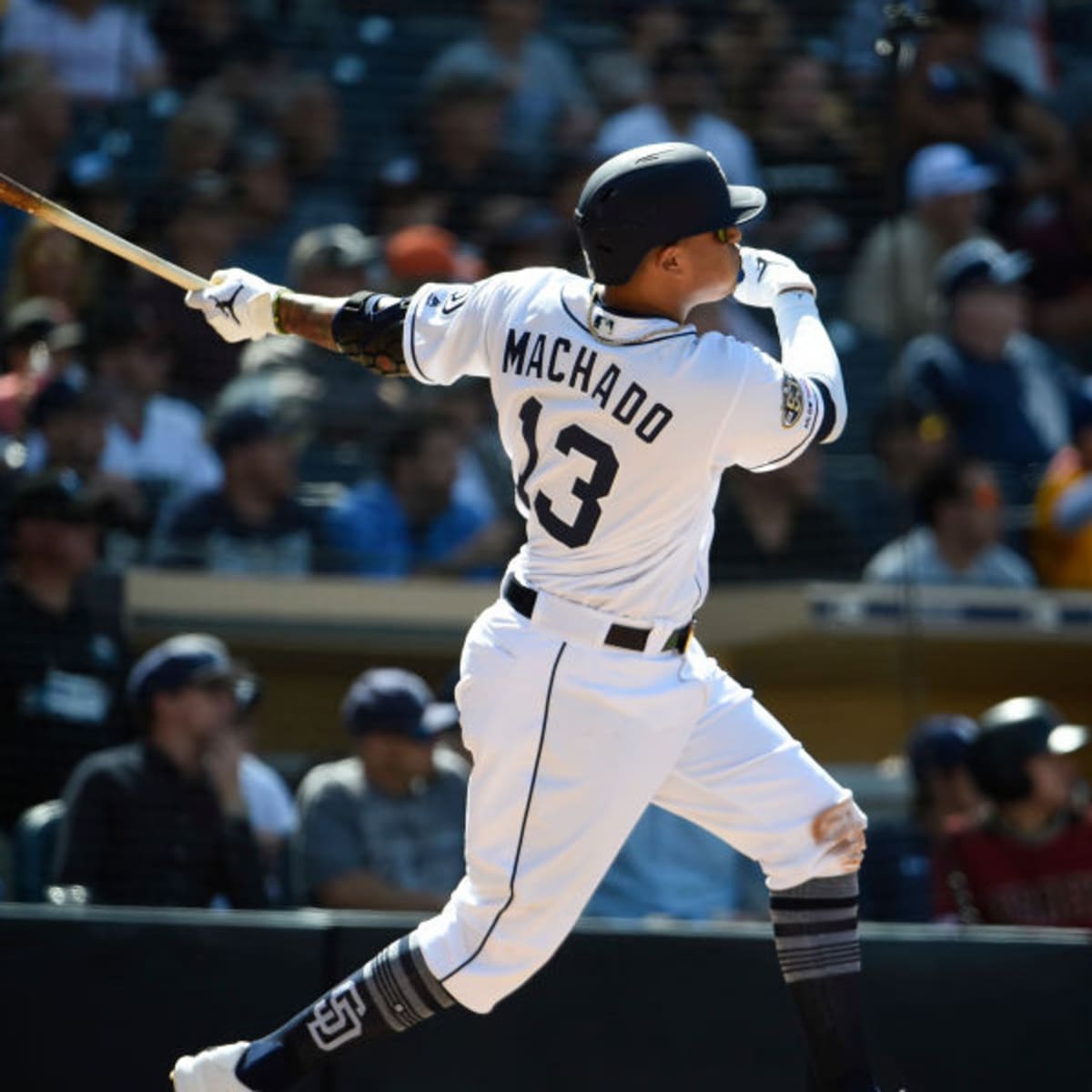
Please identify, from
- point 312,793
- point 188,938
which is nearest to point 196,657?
point 312,793

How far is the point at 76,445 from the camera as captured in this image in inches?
269

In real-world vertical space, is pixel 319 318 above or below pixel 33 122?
below

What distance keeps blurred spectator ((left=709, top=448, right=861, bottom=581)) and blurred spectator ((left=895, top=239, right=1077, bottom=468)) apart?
2.54 ft

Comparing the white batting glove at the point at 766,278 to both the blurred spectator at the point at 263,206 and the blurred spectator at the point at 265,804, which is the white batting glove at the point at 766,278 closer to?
the blurred spectator at the point at 265,804

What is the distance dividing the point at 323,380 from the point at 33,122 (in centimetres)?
150

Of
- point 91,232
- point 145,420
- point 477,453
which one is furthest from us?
point 477,453

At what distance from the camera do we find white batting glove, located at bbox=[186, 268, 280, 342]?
4090mm

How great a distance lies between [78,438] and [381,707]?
1.55 m

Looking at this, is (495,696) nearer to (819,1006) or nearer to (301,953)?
(819,1006)

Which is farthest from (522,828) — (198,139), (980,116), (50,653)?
(980,116)

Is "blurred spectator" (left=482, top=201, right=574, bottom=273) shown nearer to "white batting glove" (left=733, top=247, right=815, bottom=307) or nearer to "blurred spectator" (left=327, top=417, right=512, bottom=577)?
"blurred spectator" (left=327, top=417, right=512, bottom=577)

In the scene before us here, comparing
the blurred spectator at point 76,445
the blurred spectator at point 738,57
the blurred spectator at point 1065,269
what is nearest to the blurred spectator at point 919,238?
the blurred spectator at point 1065,269

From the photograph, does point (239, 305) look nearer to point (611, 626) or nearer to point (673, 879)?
point (611, 626)

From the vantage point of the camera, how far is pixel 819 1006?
13.0 ft
